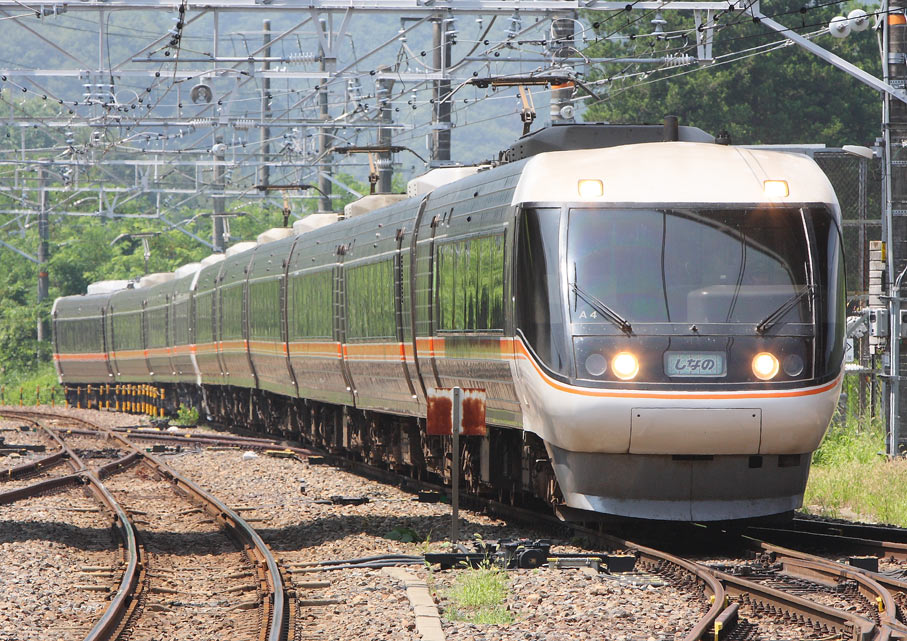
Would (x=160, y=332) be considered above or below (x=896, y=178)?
below

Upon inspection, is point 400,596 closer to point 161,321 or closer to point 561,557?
point 561,557

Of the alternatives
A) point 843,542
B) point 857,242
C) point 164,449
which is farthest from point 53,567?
point 164,449

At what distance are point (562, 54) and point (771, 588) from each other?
1401 cm

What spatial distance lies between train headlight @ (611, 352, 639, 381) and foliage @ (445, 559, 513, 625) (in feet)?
5.55

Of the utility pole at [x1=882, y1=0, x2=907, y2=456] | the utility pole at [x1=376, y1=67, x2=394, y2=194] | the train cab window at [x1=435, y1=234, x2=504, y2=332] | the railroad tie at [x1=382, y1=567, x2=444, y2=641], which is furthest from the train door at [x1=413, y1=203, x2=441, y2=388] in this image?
the utility pole at [x1=376, y1=67, x2=394, y2=194]

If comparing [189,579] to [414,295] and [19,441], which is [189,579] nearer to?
[414,295]

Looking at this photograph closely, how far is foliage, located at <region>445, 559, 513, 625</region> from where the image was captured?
917 centimetres

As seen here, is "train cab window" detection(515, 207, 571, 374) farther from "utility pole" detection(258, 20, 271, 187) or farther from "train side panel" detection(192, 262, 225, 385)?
"train side panel" detection(192, 262, 225, 385)

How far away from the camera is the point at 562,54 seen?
2255 cm

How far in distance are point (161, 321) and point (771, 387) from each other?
28884 mm

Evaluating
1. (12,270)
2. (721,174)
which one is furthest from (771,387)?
(12,270)

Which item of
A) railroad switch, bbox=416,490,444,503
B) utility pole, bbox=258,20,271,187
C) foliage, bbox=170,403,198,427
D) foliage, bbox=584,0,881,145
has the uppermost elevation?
foliage, bbox=584,0,881,145

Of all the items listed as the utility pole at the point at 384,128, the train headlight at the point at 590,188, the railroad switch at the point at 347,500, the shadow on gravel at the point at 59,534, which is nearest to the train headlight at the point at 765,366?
the train headlight at the point at 590,188

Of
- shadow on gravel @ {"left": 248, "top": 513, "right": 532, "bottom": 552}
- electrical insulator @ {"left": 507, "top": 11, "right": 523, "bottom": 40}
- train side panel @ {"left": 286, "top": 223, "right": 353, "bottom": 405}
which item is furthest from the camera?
electrical insulator @ {"left": 507, "top": 11, "right": 523, "bottom": 40}
